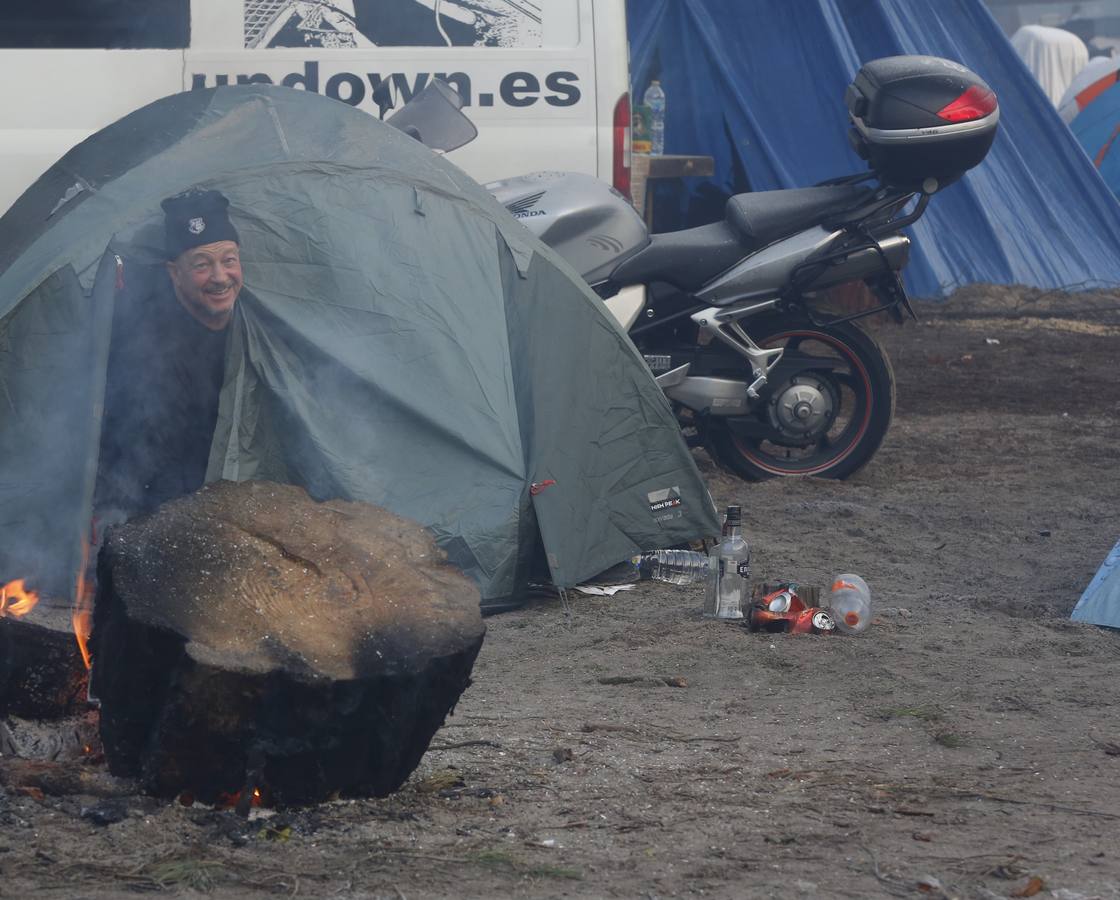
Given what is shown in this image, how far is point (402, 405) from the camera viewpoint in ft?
15.7

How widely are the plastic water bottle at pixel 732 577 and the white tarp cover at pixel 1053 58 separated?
18601mm

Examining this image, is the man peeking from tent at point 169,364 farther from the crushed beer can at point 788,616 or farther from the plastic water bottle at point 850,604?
the plastic water bottle at point 850,604

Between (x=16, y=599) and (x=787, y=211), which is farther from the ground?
(x=787, y=211)

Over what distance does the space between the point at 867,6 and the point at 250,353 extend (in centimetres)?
832

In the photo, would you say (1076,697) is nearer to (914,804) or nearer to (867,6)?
(914,804)

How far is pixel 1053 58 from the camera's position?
21.4 m

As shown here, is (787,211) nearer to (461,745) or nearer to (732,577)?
(732,577)

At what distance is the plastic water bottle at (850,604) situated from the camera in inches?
178

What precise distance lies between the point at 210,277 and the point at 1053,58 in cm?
1948

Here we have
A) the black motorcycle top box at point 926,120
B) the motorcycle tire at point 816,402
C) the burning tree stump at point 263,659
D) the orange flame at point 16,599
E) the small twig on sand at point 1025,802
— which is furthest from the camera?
the motorcycle tire at point 816,402

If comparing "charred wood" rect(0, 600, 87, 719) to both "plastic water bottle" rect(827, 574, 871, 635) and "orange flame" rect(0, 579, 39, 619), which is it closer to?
"orange flame" rect(0, 579, 39, 619)

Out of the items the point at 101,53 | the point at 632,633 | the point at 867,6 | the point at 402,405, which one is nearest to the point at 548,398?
the point at 402,405

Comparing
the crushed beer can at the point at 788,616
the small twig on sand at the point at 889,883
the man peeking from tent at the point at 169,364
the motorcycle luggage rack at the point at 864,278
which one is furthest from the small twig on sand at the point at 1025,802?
the motorcycle luggage rack at the point at 864,278

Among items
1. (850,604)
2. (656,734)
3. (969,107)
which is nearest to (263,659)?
(656,734)
